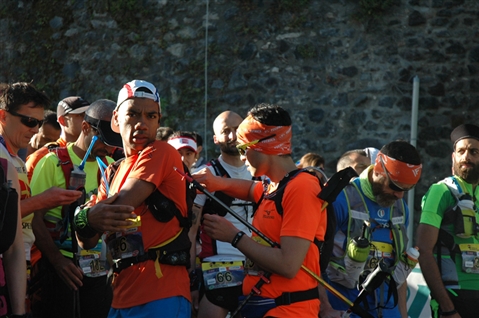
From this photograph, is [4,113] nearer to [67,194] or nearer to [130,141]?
[67,194]

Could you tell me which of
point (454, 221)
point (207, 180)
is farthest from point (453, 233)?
point (207, 180)

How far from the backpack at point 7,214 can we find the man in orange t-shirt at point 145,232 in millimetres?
332

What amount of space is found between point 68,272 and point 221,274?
3.68 ft

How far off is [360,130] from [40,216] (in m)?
6.77

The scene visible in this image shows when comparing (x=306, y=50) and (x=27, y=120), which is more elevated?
(x=27, y=120)

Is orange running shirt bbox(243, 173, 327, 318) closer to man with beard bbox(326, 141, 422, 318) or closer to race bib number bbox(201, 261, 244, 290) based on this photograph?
A: man with beard bbox(326, 141, 422, 318)

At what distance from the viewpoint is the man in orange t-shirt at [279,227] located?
3941mm

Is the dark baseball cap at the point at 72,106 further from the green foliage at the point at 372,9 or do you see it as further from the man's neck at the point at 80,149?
the green foliage at the point at 372,9

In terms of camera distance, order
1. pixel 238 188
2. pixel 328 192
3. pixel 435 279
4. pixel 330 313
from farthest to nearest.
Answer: pixel 435 279 → pixel 330 313 → pixel 238 188 → pixel 328 192

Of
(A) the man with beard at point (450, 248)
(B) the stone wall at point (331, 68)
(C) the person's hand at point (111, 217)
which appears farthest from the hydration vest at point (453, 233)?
(B) the stone wall at point (331, 68)

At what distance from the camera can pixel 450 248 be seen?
6281mm

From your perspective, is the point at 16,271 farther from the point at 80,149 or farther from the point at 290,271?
the point at 80,149

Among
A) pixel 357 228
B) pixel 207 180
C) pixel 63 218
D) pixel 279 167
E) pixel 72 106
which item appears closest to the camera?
pixel 279 167

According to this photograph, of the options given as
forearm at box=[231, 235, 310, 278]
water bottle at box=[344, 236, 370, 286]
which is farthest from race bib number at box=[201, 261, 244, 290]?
forearm at box=[231, 235, 310, 278]
